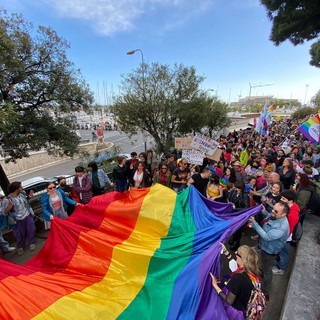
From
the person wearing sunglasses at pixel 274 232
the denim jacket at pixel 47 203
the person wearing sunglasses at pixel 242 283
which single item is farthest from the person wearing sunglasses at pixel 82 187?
the person wearing sunglasses at pixel 242 283

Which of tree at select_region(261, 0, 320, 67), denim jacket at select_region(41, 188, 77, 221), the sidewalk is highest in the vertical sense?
tree at select_region(261, 0, 320, 67)

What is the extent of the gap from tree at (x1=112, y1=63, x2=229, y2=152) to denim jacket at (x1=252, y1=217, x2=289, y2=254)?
1048 cm

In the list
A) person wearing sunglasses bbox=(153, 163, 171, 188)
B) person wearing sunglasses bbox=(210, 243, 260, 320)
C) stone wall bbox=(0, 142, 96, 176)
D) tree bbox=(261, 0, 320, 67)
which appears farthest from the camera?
stone wall bbox=(0, 142, 96, 176)

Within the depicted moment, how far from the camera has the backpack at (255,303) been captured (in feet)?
8.09

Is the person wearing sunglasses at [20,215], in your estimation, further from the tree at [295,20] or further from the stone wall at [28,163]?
the stone wall at [28,163]

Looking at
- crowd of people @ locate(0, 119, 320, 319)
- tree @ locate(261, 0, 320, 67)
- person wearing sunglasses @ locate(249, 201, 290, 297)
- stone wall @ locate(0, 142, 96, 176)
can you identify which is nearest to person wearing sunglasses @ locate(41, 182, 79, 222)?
crowd of people @ locate(0, 119, 320, 319)

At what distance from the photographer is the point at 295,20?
11.5 metres

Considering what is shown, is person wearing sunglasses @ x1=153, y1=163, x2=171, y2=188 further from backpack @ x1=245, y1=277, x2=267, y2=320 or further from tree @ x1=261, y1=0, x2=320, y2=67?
tree @ x1=261, y1=0, x2=320, y2=67

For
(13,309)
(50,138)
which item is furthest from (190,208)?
(50,138)

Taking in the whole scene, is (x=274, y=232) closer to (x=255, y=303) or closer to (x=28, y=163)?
(x=255, y=303)

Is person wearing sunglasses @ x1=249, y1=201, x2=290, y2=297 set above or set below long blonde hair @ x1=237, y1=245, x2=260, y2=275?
below

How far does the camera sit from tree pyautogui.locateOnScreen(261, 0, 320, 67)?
35.7 ft

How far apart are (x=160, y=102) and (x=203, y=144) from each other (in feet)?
21.0

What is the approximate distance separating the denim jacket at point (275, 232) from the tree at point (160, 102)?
34.4 feet
